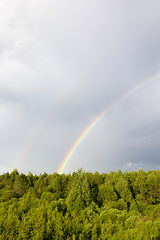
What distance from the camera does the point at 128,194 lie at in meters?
55.7

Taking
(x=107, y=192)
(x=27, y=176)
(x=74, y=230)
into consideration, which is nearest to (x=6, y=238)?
(x=74, y=230)

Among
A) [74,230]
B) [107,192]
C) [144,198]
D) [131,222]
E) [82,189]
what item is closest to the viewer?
[74,230]

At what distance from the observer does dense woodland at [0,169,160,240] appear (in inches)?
926

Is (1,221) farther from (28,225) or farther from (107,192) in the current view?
(107,192)

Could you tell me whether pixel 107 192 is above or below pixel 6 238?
above

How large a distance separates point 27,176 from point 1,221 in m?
59.4

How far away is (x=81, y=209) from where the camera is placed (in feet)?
145

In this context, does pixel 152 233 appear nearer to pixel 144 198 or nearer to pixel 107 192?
pixel 107 192

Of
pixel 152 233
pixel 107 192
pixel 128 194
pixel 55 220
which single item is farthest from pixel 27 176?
pixel 152 233

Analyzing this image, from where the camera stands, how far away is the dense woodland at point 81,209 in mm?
23516

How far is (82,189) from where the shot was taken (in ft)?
156

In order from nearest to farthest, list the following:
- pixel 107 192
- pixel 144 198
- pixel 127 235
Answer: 1. pixel 127 235
2. pixel 107 192
3. pixel 144 198

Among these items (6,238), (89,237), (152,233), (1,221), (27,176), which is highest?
(27,176)

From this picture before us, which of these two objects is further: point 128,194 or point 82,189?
point 128,194
